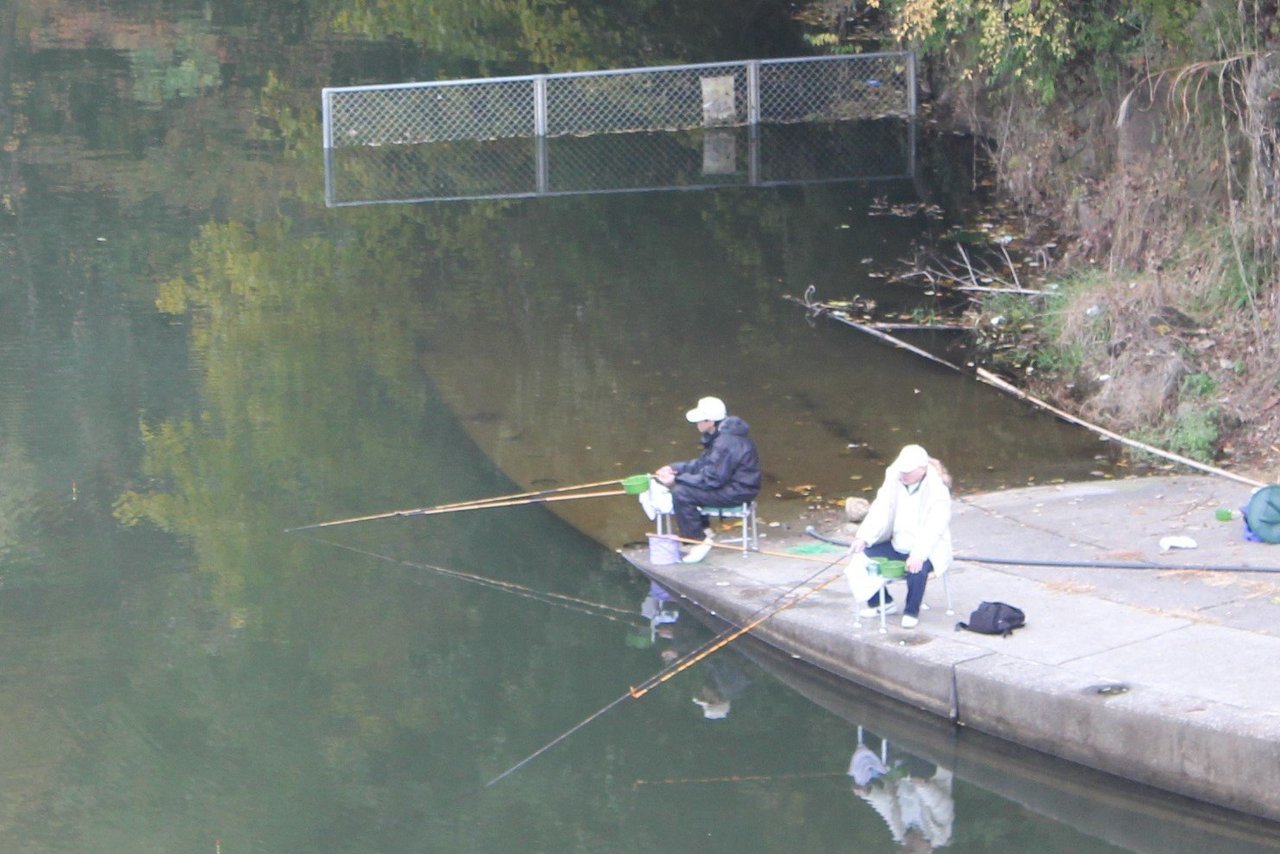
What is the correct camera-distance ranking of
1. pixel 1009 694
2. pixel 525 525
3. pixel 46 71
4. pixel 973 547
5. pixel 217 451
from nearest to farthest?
pixel 1009 694 → pixel 973 547 → pixel 525 525 → pixel 217 451 → pixel 46 71

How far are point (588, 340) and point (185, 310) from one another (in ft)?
14.4

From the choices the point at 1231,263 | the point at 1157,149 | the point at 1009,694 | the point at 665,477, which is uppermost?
the point at 1157,149

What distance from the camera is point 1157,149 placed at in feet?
53.0

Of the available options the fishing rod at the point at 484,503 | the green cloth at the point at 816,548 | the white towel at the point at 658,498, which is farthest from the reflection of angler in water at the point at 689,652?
the fishing rod at the point at 484,503

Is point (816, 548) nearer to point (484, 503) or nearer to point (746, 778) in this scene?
point (746, 778)

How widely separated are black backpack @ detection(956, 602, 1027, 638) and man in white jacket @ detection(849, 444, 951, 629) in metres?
0.32

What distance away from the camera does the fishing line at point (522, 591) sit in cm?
1077

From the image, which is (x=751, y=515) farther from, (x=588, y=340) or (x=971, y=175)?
(x=971, y=175)

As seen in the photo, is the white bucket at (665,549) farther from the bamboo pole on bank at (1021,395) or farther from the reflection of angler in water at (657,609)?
the bamboo pole on bank at (1021,395)

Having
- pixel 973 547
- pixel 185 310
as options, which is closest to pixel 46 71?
pixel 185 310

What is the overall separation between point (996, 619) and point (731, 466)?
7.14ft

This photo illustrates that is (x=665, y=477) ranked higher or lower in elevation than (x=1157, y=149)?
lower

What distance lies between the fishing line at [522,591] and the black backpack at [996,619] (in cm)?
233

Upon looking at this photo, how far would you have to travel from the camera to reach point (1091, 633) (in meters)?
9.18
